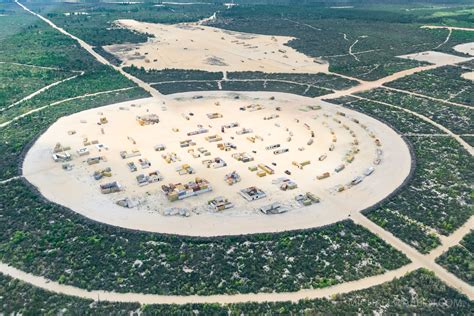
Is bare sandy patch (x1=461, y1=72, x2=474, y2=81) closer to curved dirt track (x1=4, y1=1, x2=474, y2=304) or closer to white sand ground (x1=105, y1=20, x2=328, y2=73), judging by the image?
white sand ground (x1=105, y1=20, x2=328, y2=73)

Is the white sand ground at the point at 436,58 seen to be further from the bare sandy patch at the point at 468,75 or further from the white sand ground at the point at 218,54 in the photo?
the white sand ground at the point at 218,54

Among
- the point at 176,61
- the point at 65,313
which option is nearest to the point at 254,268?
the point at 65,313

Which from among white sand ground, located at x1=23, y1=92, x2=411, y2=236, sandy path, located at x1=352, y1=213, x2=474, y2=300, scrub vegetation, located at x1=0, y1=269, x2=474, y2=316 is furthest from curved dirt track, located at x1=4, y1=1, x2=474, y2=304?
white sand ground, located at x1=23, y1=92, x2=411, y2=236

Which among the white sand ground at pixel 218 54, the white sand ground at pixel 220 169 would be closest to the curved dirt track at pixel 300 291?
the white sand ground at pixel 220 169

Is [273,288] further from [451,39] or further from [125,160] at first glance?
[451,39]

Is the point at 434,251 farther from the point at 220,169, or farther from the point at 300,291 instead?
the point at 220,169

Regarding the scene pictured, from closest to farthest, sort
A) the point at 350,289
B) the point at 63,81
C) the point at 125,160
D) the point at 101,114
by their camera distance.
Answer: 1. the point at 350,289
2. the point at 125,160
3. the point at 101,114
4. the point at 63,81
